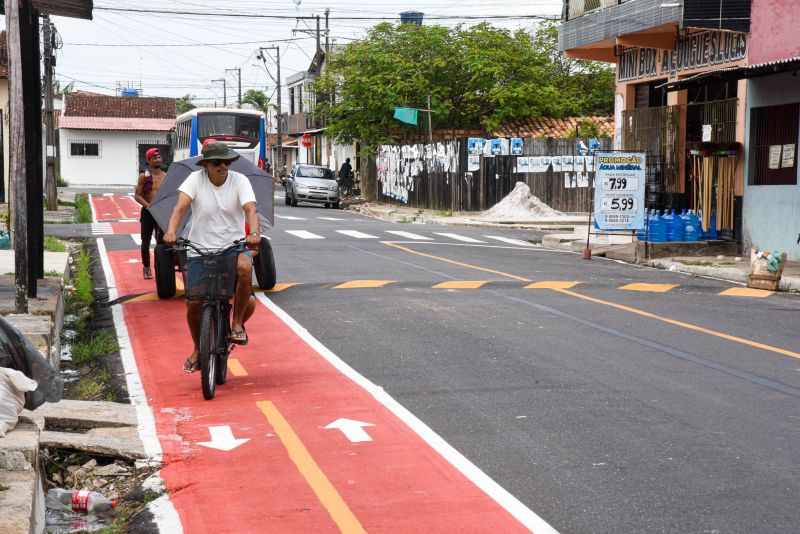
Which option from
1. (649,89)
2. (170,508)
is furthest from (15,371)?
(649,89)

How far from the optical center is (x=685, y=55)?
24156 millimetres

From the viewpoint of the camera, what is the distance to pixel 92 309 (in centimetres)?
1393

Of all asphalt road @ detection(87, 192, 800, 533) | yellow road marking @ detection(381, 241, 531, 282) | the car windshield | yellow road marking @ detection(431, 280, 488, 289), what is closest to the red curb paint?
asphalt road @ detection(87, 192, 800, 533)

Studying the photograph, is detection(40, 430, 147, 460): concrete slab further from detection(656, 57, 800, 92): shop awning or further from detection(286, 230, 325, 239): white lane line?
detection(286, 230, 325, 239): white lane line

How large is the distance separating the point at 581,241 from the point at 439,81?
23590 millimetres

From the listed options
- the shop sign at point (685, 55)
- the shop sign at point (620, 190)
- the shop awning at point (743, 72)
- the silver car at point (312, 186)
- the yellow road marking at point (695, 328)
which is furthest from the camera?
the silver car at point (312, 186)

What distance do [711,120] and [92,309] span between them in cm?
1367

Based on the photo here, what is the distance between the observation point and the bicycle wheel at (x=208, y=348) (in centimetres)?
844

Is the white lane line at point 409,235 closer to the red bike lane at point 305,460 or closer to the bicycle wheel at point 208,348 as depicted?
the red bike lane at point 305,460

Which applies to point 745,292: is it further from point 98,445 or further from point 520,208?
point 520,208

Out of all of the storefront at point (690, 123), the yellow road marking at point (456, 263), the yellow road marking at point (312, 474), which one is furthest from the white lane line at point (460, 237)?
the yellow road marking at point (312, 474)

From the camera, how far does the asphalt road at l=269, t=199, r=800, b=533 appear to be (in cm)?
600

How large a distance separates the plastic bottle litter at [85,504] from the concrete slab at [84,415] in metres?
1.30

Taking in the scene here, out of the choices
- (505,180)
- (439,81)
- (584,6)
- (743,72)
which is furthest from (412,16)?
(743,72)
